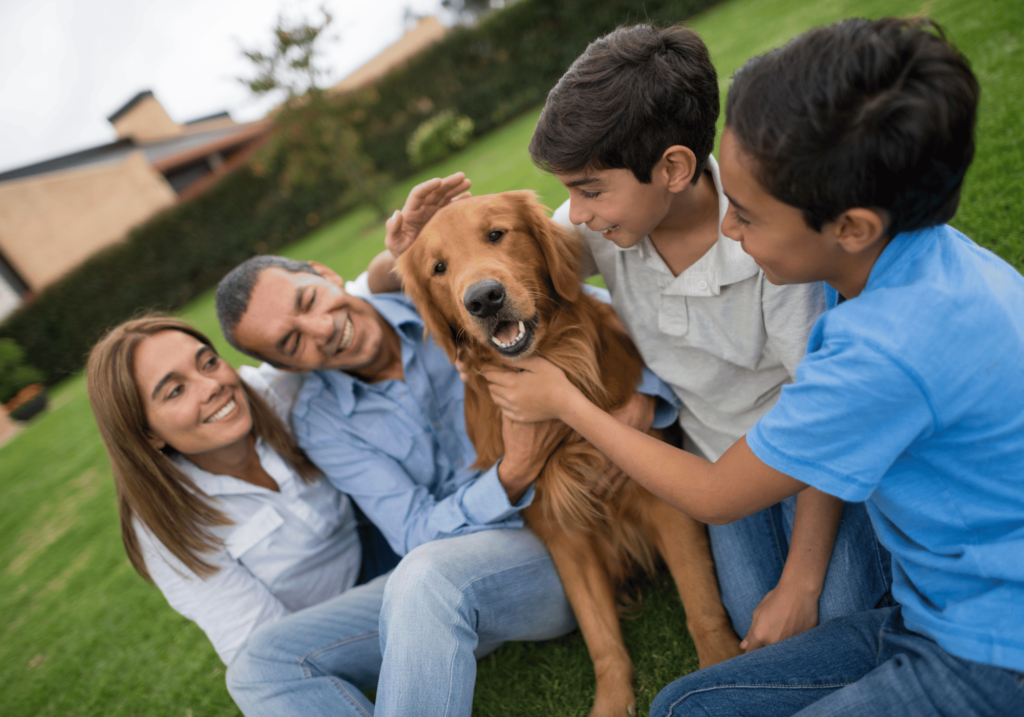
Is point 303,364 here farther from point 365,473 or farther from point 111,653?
point 111,653

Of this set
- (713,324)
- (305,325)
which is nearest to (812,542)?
(713,324)

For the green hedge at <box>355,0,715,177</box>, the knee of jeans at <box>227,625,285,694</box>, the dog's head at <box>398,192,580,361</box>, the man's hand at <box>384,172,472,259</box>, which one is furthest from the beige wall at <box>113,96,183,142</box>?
the knee of jeans at <box>227,625,285,694</box>

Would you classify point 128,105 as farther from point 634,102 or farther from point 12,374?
point 634,102

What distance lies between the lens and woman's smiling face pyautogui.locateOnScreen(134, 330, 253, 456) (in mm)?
2404

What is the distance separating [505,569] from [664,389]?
975 mm

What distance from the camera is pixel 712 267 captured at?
195cm

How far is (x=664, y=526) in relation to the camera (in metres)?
2.35

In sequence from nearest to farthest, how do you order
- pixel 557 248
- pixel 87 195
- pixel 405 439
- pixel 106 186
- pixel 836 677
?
pixel 836 677
pixel 557 248
pixel 405 439
pixel 87 195
pixel 106 186

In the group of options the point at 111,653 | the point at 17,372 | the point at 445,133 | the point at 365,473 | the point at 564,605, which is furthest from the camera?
the point at 445,133

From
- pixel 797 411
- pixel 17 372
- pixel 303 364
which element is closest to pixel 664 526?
pixel 797 411

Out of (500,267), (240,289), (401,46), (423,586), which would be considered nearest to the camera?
(423,586)

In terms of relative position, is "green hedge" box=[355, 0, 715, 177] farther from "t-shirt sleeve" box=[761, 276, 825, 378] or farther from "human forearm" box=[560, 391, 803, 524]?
"human forearm" box=[560, 391, 803, 524]

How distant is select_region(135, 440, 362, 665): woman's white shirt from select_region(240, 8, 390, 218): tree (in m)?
15.1

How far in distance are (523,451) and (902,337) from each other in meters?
1.45
